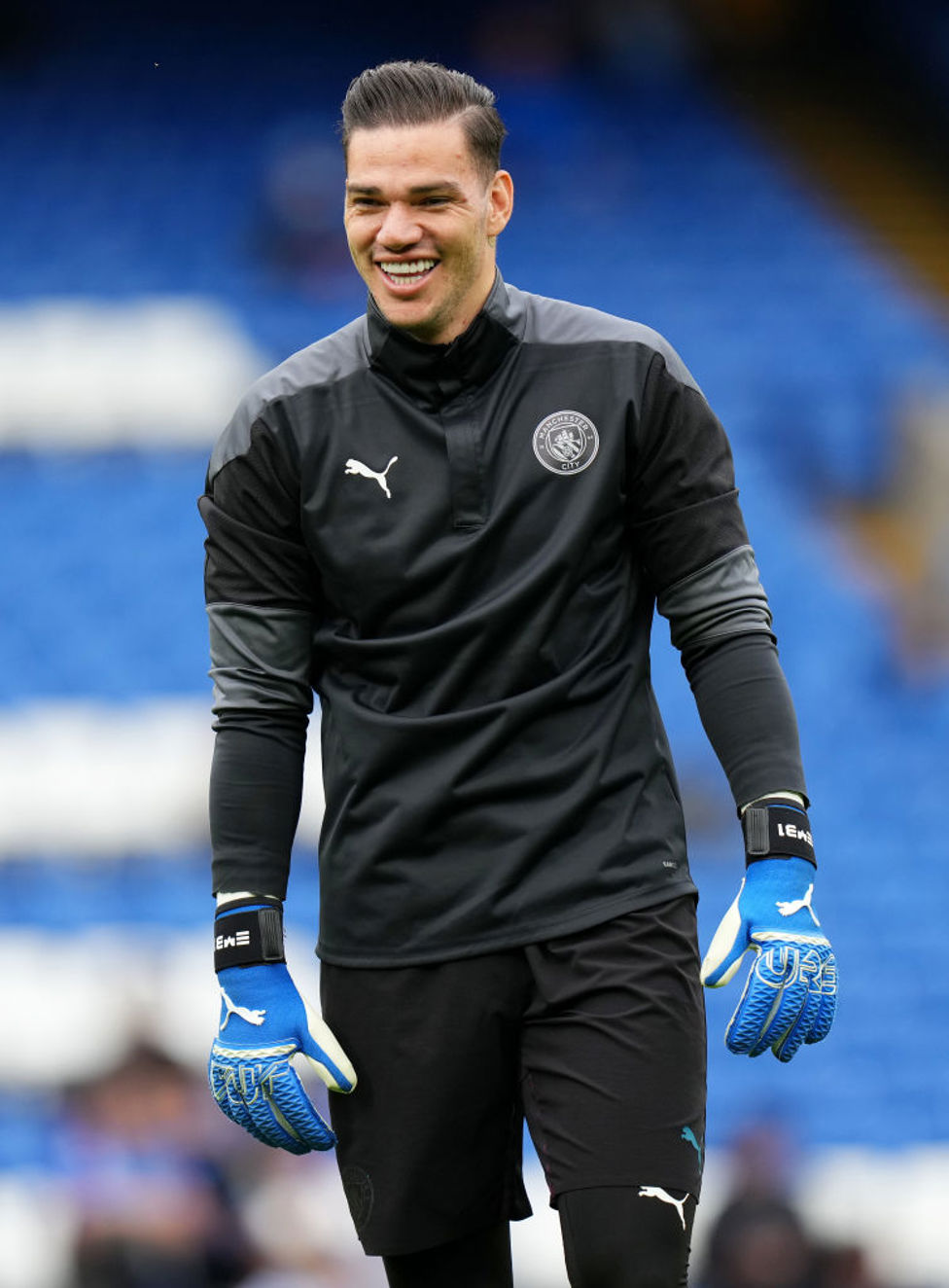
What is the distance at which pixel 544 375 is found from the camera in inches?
86.7

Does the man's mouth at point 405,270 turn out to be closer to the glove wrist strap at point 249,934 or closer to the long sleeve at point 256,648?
the long sleeve at point 256,648

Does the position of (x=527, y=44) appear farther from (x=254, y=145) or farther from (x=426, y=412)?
(x=426, y=412)

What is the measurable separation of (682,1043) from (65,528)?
3.68 m

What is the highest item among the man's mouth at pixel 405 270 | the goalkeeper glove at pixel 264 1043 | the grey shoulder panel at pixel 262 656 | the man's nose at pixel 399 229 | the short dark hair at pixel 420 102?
the short dark hair at pixel 420 102

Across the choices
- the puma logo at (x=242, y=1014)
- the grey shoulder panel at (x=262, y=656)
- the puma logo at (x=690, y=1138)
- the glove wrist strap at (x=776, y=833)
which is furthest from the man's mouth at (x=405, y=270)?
the puma logo at (x=690, y=1138)

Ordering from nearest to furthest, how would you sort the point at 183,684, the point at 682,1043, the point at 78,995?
1. the point at 682,1043
2. the point at 78,995
3. the point at 183,684

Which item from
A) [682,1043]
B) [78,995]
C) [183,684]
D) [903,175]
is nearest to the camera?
[682,1043]

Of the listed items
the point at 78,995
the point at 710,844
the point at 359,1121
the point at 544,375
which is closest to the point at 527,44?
the point at 710,844

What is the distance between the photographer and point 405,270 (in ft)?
7.11

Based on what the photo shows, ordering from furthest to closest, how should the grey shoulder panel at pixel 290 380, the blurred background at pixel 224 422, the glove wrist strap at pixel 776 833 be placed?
the blurred background at pixel 224 422, the grey shoulder panel at pixel 290 380, the glove wrist strap at pixel 776 833

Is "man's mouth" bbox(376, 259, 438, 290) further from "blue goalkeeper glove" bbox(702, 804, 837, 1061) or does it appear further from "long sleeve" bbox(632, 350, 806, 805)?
"blue goalkeeper glove" bbox(702, 804, 837, 1061)

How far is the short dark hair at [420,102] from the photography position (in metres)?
2.15

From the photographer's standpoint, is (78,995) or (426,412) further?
(78,995)

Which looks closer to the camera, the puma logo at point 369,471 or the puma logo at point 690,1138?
the puma logo at point 690,1138
